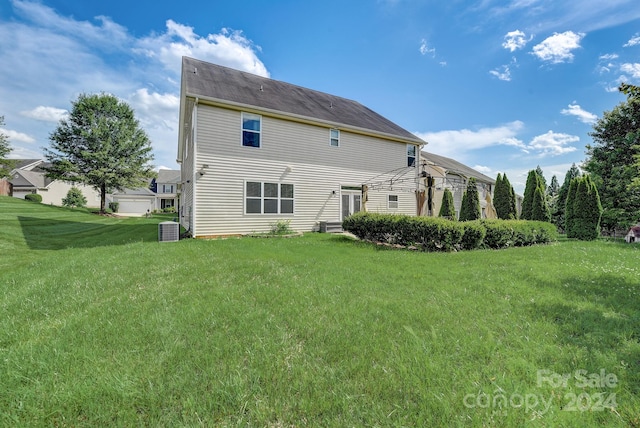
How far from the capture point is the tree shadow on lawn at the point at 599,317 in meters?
2.48

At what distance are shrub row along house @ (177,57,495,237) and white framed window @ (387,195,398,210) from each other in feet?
0.20

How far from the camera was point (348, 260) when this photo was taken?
660 centimetres

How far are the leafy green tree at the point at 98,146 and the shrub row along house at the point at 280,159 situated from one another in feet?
47.6

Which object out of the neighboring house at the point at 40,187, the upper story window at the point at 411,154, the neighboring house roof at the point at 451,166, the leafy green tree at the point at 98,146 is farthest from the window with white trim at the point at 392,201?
the neighboring house at the point at 40,187

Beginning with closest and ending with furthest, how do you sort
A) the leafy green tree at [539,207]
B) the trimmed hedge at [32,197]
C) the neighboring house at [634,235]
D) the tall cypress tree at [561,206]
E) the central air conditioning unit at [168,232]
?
1. the central air conditioning unit at [168,232]
2. the leafy green tree at [539,207]
3. the neighboring house at [634,235]
4. the tall cypress tree at [561,206]
5. the trimmed hedge at [32,197]

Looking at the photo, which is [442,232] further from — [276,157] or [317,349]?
[276,157]

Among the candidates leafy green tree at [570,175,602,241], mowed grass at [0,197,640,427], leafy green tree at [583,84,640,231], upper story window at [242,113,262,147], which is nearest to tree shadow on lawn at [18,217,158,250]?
mowed grass at [0,197,640,427]

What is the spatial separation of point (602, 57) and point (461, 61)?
16.2 ft

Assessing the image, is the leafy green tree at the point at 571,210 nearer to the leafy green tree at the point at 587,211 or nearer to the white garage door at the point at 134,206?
the leafy green tree at the point at 587,211

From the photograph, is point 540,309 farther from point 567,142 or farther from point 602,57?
point 567,142

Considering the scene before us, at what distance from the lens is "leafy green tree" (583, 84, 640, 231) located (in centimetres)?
1631

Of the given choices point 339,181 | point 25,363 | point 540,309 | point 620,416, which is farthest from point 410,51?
point 25,363

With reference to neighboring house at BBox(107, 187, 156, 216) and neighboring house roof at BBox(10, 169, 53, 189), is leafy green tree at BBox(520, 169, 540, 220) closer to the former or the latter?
neighboring house at BBox(107, 187, 156, 216)

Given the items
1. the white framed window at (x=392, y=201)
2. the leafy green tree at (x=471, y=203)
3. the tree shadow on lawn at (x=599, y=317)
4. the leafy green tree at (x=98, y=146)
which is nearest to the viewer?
the tree shadow on lawn at (x=599, y=317)
